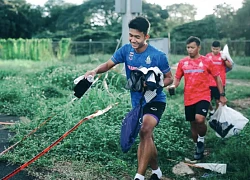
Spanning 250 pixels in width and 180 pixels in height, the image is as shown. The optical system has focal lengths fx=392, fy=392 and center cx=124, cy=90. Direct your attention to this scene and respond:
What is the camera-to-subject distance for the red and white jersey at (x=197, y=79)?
18.5 ft

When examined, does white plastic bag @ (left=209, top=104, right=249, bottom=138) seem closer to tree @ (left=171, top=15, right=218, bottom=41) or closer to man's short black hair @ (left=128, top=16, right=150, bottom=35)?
man's short black hair @ (left=128, top=16, right=150, bottom=35)

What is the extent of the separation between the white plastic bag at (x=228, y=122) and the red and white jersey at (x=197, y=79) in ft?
1.48

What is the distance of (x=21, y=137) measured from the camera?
5461 millimetres

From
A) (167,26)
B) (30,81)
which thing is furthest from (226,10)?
(30,81)

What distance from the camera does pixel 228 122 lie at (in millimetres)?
5875

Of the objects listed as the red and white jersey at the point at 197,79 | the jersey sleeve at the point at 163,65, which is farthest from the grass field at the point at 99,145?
the jersey sleeve at the point at 163,65

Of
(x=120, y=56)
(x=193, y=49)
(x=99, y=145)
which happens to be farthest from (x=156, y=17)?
(x=120, y=56)

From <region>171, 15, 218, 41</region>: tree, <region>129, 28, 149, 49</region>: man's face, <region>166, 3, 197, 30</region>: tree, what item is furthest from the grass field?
<region>166, 3, 197, 30</region>: tree

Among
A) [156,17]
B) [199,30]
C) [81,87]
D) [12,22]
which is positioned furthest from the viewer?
[156,17]

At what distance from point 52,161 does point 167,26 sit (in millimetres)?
42235

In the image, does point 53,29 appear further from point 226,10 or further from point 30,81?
point 30,81

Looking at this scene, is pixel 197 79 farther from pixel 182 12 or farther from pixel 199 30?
pixel 182 12

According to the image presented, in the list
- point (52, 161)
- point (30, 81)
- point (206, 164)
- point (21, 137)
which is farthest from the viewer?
point (30, 81)

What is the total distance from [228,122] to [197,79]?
0.85 m
